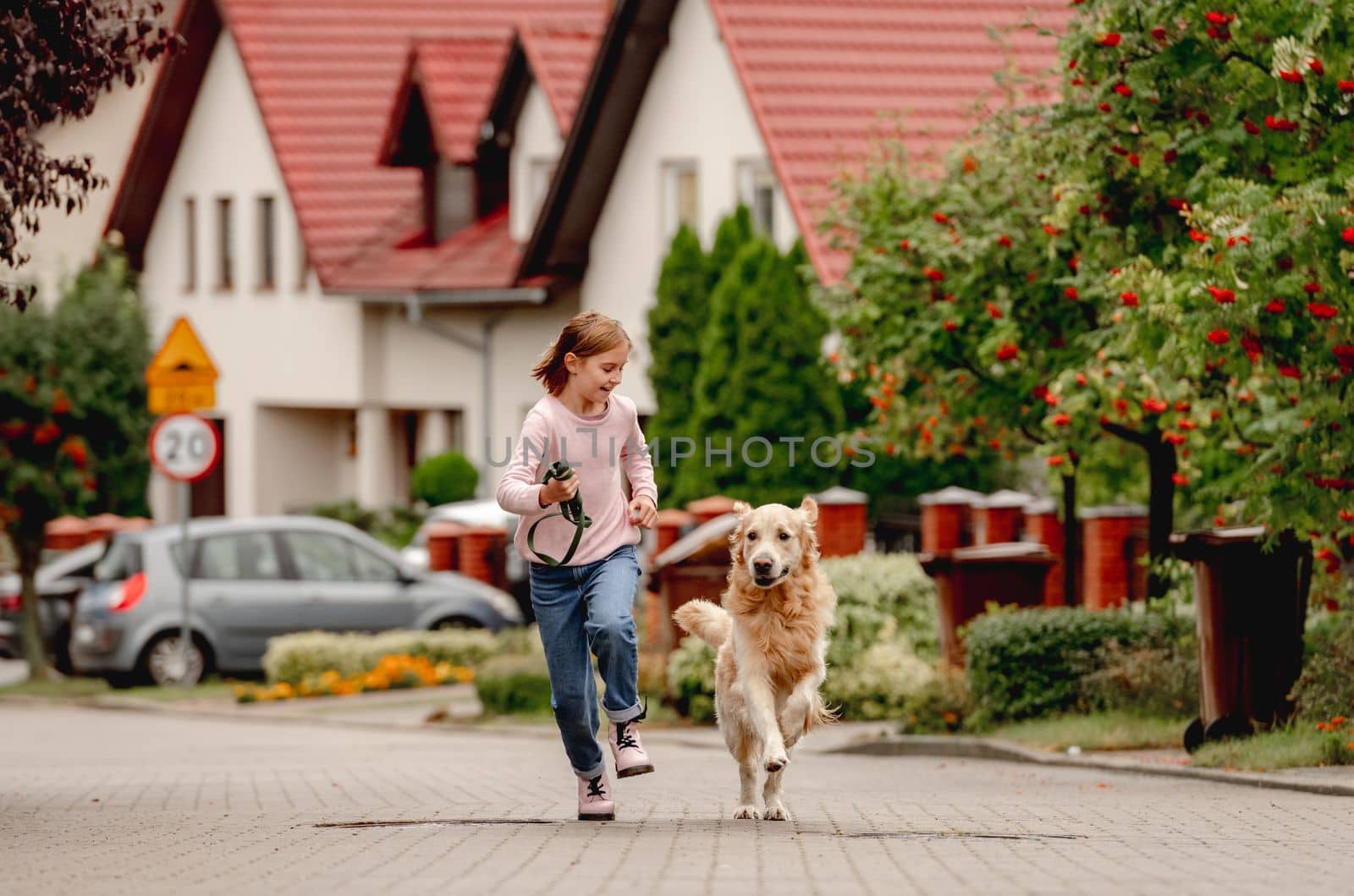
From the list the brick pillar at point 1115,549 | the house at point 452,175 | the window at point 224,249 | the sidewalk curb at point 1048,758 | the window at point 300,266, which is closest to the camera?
the sidewalk curb at point 1048,758

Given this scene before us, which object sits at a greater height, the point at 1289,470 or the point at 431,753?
the point at 1289,470

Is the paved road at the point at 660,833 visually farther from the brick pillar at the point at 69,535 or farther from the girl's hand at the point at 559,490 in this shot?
the brick pillar at the point at 69,535

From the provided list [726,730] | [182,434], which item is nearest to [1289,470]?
[726,730]

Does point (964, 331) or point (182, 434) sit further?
point (182, 434)

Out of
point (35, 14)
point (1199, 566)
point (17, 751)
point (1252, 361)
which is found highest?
point (35, 14)

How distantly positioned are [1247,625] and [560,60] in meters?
21.2

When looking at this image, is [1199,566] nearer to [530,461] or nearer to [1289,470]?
[1289,470]

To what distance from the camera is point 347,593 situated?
979 inches

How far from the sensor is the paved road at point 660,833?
7785 millimetres

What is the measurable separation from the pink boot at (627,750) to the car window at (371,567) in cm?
1584

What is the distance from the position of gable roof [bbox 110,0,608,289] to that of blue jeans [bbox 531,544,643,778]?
85.0ft

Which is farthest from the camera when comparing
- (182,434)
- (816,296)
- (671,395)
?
(671,395)

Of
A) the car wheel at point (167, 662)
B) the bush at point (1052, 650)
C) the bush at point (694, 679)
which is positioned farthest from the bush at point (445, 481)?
the bush at point (1052, 650)

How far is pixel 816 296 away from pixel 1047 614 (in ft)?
9.18
